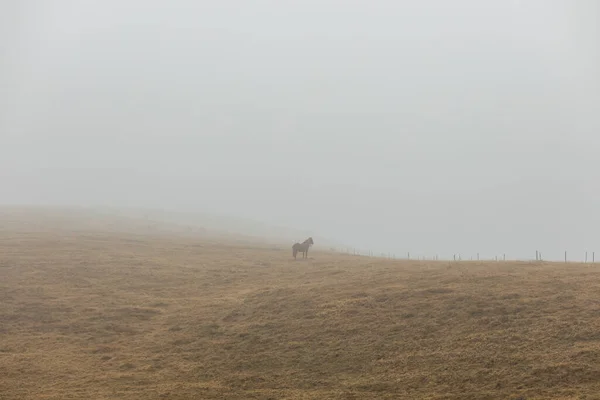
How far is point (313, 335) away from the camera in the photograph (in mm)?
22000

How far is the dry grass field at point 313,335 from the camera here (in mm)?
16234

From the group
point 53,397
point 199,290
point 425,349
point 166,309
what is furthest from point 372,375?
point 199,290

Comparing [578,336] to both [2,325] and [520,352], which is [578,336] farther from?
[2,325]

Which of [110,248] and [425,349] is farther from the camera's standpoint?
[110,248]

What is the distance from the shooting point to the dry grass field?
1623 centimetres

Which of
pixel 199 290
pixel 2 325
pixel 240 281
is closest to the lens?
pixel 2 325

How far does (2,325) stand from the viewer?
85.0 ft

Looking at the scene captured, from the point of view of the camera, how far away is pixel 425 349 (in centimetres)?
1866

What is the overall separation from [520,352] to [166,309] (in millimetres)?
21142

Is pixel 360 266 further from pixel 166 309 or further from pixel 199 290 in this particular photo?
pixel 166 309

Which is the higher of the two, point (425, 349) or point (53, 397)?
point (425, 349)

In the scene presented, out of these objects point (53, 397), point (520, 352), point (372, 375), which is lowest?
point (53, 397)

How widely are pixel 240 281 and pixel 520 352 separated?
24.7 m

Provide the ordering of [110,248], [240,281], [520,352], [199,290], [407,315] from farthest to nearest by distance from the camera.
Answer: [110,248] → [240,281] → [199,290] → [407,315] → [520,352]
